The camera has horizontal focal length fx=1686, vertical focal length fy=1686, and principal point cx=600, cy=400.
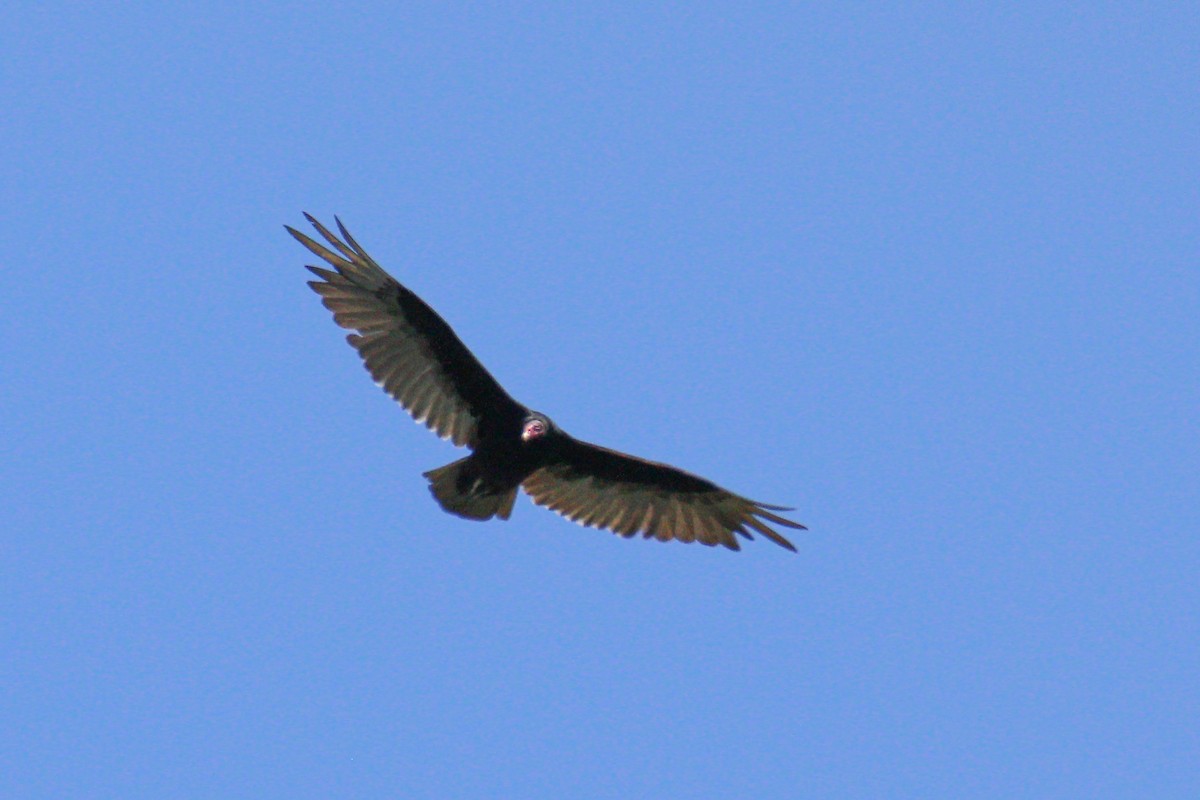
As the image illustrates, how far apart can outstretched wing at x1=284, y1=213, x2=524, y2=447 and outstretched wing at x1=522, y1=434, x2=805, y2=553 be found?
2.75 feet

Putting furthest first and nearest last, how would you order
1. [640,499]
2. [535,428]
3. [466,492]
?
1. [640,499]
2. [466,492]
3. [535,428]

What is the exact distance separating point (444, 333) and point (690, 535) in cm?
279

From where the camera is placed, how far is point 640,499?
14703 millimetres

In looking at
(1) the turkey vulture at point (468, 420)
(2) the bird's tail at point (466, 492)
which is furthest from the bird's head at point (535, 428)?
(2) the bird's tail at point (466, 492)

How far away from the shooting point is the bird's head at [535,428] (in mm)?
13734

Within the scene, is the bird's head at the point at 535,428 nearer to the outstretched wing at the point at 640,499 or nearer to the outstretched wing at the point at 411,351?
the outstretched wing at the point at 411,351

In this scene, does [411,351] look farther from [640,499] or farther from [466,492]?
[640,499]

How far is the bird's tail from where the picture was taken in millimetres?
13758

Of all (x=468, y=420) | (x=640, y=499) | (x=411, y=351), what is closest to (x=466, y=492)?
(x=468, y=420)

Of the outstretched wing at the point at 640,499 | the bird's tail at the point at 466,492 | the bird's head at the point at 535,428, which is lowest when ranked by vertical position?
the bird's tail at the point at 466,492

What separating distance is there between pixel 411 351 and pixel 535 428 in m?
1.28

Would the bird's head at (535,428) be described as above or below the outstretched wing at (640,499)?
below

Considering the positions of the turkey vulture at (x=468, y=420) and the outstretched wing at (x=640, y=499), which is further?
the outstretched wing at (x=640, y=499)

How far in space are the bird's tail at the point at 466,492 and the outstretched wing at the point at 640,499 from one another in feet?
2.10
